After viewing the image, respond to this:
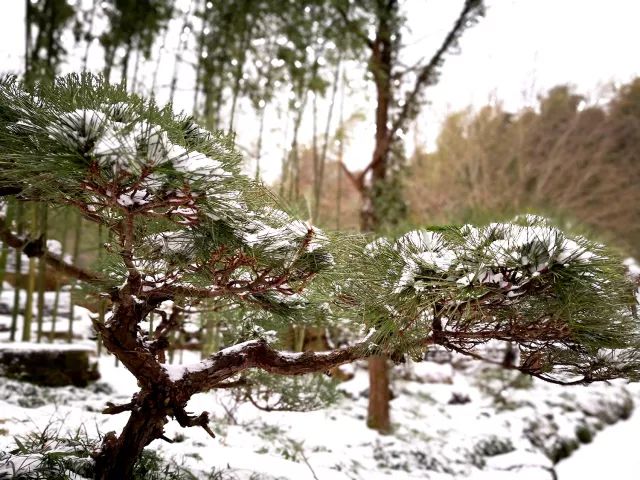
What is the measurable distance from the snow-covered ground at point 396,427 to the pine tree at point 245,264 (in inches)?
24.6

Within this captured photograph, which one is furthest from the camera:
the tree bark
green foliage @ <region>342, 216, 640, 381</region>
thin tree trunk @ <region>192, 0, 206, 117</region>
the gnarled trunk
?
thin tree trunk @ <region>192, 0, 206, 117</region>

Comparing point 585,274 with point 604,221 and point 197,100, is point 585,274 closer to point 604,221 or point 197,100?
point 197,100

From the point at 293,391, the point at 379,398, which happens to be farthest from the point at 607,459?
the point at 293,391

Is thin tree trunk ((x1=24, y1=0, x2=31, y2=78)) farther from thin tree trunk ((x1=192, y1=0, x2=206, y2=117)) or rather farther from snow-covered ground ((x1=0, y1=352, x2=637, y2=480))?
snow-covered ground ((x1=0, y1=352, x2=637, y2=480))

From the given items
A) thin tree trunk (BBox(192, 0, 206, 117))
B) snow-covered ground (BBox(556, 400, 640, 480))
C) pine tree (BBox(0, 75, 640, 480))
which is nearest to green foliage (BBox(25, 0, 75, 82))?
thin tree trunk (BBox(192, 0, 206, 117))

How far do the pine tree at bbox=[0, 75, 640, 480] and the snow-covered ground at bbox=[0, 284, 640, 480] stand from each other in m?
0.63

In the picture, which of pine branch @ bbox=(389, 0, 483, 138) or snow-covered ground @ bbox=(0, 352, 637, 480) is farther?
pine branch @ bbox=(389, 0, 483, 138)

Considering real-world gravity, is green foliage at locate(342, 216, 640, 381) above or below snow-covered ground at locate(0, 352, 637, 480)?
above

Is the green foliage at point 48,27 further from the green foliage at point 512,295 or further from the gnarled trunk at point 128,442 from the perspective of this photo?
the green foliage at point 512,295

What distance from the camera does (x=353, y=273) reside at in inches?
53.8

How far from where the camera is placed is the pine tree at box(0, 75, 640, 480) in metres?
0.89

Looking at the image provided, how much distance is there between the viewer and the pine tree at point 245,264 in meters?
0.89

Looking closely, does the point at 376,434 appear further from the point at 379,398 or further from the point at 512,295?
the point at 512,295

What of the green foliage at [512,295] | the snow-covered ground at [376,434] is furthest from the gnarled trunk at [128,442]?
the green foliage at [512,295]
